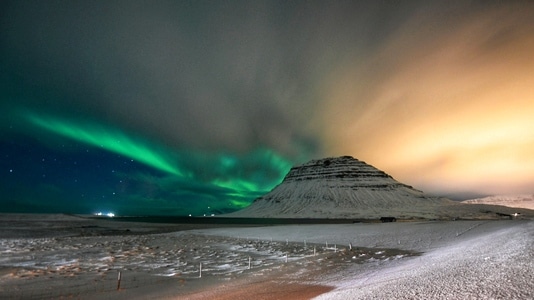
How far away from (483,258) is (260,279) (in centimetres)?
1256

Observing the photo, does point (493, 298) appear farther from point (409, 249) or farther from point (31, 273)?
point (31, 273)

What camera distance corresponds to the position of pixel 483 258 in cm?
1614

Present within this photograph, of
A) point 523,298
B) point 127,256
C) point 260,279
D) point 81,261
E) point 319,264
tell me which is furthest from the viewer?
point 127,256

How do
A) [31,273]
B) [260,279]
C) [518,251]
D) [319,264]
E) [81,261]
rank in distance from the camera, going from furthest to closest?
[81,261], [319,264], [31,273], [260,279], [518,251]

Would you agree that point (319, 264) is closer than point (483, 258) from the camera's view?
No

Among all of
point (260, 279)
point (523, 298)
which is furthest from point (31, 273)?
point (523, 298)

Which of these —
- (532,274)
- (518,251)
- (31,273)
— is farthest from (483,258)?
(31,273)

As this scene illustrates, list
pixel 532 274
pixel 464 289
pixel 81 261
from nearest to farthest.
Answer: pixel 464 289 < pixel 532 274 < pixel 81 261

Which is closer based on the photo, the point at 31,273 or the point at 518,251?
the point at 518,251

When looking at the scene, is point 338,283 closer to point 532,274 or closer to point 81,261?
point 532,274

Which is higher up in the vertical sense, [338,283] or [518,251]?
[518,251]

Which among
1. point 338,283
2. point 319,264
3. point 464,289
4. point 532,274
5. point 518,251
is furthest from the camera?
point 319,264

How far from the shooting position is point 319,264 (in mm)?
24875

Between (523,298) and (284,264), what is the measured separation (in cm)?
1794
